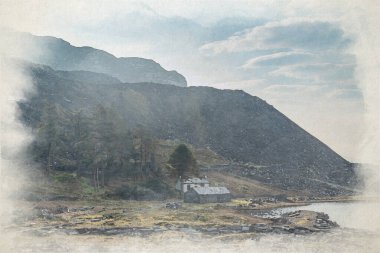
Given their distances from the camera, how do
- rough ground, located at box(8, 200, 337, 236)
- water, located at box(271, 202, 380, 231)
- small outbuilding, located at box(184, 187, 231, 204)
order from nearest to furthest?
1. rough ground, located at box(8, 200, 337, 236)
2. water, located at box(271, 202, 380, 231)
3. small outbuilding, located at box(184, 187, 231, 204)

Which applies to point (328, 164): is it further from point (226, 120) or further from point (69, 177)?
point (69, 177)

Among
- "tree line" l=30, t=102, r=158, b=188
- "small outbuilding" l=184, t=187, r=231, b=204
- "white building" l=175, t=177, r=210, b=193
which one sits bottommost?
"small outbuilding" l=184, t=187, r=231, b=204

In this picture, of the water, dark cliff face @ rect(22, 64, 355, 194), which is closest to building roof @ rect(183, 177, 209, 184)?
the water

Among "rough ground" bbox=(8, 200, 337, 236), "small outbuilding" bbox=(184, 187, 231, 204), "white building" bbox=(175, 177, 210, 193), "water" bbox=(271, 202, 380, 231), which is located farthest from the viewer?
"white building" bbox=(175, 177, 210, 193)

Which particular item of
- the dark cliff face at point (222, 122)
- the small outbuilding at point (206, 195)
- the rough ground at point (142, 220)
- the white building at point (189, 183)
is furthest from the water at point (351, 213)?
the dark cliff face at point (222, 122)

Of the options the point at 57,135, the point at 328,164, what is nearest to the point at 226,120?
the point at 328,164

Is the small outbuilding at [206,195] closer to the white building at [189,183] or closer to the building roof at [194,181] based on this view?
the white building at [189,183]

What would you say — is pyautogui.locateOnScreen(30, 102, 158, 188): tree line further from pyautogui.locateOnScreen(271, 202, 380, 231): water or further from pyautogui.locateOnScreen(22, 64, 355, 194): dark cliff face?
pyautogui.locateOnScreen(22, 64, 355, 194): dark cliff face
